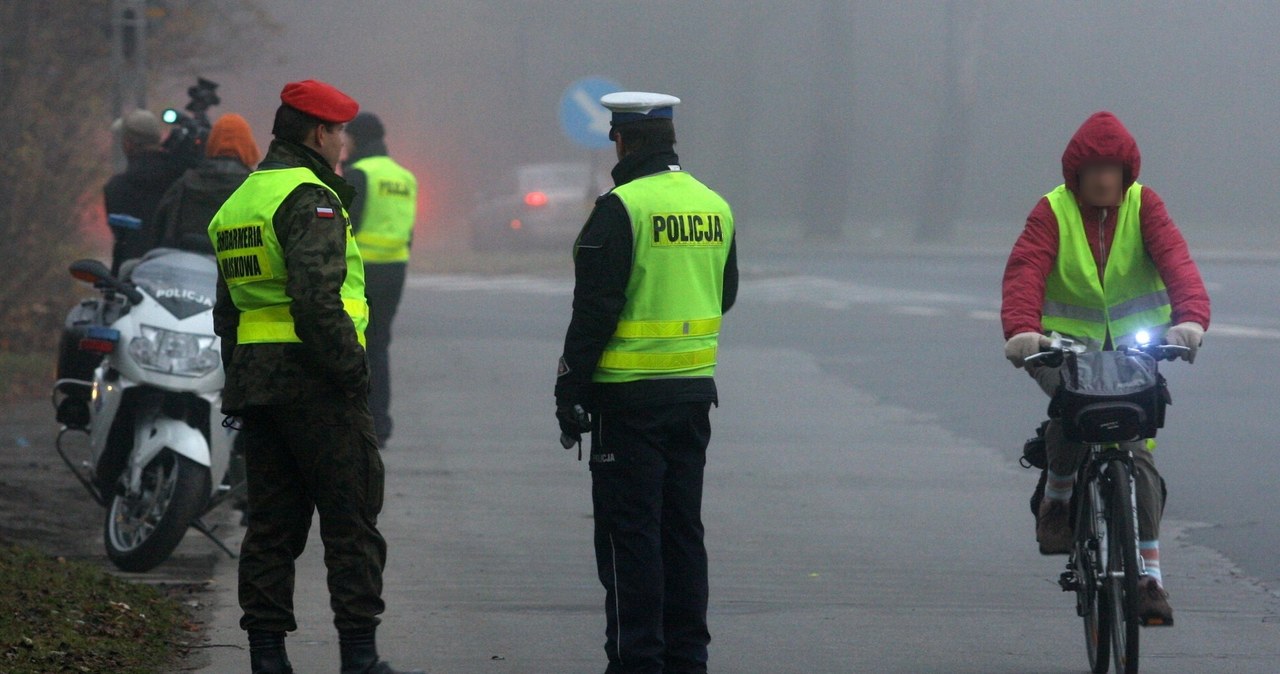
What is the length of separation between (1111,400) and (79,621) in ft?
10.4

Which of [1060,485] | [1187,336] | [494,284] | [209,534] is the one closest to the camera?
[1187,336]

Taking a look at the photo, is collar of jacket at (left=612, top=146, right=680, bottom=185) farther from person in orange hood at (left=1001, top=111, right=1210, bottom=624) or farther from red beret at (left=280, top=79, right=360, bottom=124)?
person in orange hood at (left=1001, top=111, right=1210, bottom=624)

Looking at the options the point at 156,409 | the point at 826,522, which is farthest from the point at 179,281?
the point at 826,522

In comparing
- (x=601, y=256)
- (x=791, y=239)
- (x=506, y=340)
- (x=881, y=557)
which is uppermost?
(x=601, y=256)

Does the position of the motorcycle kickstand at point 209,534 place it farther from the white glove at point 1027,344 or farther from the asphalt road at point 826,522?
the white glove at point 1027,344

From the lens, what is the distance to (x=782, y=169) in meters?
47.0

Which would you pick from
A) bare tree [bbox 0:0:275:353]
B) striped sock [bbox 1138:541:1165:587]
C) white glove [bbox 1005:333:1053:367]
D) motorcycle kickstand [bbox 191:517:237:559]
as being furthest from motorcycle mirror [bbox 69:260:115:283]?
bare tree [bbox 0:0:275:353]

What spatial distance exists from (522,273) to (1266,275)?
9955 mm

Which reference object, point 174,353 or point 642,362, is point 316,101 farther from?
point 174,353

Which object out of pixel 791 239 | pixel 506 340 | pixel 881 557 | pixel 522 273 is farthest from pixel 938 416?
pixel 791 239

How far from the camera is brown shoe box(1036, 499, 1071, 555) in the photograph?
21.2ft

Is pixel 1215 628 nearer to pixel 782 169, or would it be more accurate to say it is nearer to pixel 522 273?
pixel 522 273

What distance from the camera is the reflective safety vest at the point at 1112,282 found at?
6.27 metres

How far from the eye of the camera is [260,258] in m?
5.46
